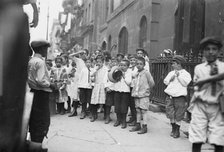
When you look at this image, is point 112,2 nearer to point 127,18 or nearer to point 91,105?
point 127,18

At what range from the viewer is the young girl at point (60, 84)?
8.93 meters

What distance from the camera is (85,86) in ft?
27.0

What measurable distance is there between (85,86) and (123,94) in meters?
1.36

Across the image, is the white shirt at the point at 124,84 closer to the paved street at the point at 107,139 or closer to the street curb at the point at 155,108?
the paved street at the point at 107,139

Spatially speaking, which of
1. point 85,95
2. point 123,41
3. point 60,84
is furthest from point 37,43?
point 123,41

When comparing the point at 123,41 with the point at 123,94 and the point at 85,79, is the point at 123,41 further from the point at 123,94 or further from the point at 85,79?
the point at 123,94

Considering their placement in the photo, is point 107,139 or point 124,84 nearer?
point 107,139

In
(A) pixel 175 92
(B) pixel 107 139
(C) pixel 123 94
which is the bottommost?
(B) pixel 107 139

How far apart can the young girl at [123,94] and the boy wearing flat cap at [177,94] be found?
125 cm

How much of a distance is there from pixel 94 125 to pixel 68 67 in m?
2.85

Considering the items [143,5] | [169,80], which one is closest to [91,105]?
[169,80]

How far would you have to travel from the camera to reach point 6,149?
10.5ft

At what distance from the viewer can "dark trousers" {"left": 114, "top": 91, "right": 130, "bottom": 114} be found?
726 cm

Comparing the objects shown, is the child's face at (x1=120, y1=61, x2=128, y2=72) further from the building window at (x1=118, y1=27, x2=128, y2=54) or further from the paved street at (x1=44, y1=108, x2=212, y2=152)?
the building window at (x1=118, y1=27, x2=128, y2=54)
